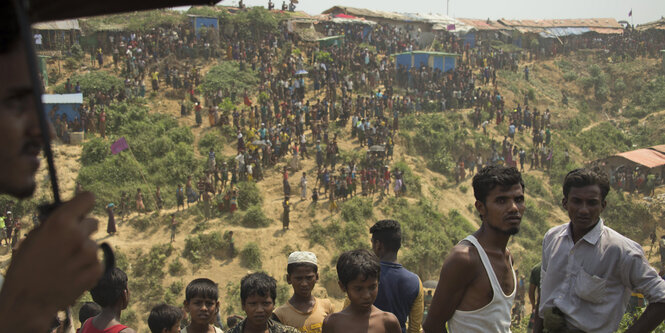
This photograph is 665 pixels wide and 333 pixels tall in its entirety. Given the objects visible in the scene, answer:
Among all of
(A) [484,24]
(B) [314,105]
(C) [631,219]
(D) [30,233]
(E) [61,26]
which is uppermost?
(D) [30,233]

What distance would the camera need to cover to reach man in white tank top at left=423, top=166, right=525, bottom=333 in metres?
2.95

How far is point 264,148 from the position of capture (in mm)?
21219

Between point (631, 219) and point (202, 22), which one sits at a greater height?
point (202, 22)

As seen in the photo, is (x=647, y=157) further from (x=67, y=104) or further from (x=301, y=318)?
(x=301, y=318)

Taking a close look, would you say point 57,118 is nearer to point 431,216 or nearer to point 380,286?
point 431,216

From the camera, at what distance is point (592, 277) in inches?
127

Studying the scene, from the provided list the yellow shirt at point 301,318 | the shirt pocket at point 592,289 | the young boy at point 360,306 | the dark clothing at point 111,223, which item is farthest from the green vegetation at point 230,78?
the shirt pocket at point 592,289

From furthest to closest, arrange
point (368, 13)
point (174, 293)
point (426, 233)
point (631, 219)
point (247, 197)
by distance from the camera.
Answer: point (368, 13) → point (631, 219) → point (426, 233) → point (247, 197) → point (174, 293)

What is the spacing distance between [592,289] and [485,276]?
0.68 meters

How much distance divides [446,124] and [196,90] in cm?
1112

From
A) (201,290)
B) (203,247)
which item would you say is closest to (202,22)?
(203,247)

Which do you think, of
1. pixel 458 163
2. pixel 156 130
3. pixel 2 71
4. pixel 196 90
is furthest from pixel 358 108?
pixel 2 71

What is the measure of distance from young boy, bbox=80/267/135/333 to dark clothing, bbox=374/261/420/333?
155 cm

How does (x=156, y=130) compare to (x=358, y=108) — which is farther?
(x=358, y=108)
